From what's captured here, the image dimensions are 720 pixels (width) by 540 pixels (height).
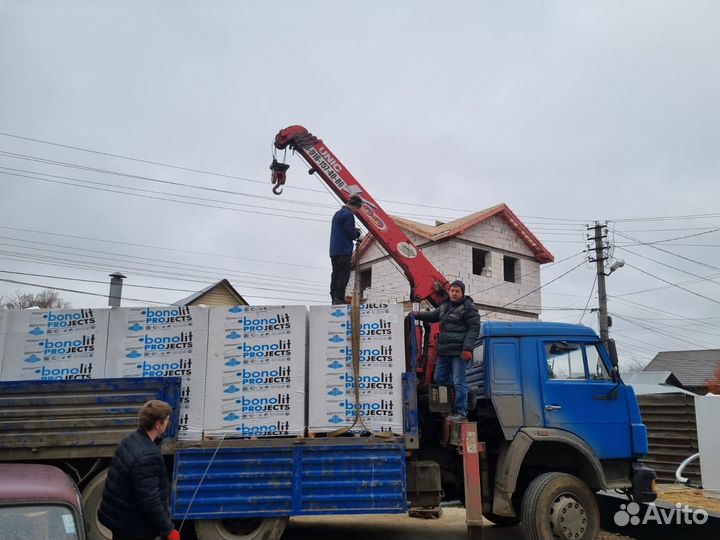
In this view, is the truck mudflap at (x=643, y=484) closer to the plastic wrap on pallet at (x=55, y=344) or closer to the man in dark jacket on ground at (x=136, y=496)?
the man in dark jacket on ground at (x=136, y=496)

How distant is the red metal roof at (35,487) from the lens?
3.17 m

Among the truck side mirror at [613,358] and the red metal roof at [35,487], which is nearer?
the red metal roof at [35,487]

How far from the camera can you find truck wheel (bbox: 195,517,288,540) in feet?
21.1

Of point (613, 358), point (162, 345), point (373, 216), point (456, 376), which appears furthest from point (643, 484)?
point (162, 345)

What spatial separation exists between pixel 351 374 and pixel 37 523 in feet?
13.4

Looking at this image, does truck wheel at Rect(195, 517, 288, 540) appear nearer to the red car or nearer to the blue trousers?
the blue trousers

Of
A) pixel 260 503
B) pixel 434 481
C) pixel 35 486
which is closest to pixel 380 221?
pixel 434 481

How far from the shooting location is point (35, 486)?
3348 millimetres

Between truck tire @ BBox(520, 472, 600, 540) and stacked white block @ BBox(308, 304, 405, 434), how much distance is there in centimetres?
182

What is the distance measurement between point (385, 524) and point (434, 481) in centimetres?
260

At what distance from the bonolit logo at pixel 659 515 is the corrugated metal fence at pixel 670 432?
239 inches

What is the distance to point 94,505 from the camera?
6578 millimetres

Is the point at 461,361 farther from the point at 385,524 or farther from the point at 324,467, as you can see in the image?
the point at 385,524

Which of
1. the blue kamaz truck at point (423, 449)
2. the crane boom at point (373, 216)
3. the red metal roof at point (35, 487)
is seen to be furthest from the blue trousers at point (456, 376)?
the red metal roof at point (35, 487)
